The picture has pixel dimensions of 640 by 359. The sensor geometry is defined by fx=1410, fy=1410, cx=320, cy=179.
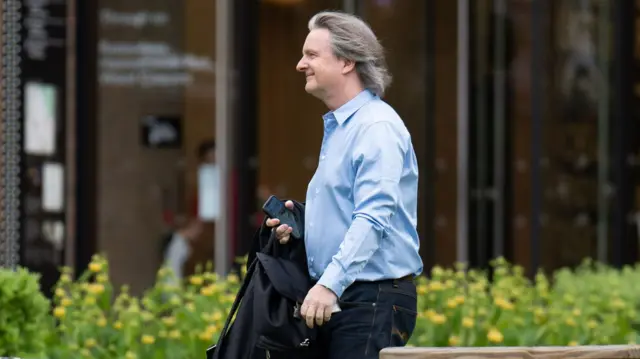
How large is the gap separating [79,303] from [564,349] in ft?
12.0

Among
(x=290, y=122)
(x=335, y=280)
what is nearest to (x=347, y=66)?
(x=335, y=280)

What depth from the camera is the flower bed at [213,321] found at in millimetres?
6207

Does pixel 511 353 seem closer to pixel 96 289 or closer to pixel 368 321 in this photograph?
pixel 368 321

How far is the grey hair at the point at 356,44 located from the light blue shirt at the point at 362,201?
0.05 meters

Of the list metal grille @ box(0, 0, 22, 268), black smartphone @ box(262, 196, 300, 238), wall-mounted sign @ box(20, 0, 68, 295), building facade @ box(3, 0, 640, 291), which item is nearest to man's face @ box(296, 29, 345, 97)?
black smartphone @ box(262, 196, 300, 238)

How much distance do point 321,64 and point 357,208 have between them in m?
0.47

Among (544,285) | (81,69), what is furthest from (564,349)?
(81,69)

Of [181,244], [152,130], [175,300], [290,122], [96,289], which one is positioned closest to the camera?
[96,289]

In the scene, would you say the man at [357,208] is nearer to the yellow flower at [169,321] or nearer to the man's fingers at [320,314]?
the man's fingers at [320,314]

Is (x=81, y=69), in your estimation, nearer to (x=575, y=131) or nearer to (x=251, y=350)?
(x=575, y=131)

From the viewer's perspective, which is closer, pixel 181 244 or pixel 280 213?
pixel 280 213

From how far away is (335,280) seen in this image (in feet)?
13.0

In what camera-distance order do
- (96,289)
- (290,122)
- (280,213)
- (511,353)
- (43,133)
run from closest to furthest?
(511,353) → (280,213) → (96,289) → (43,133) → (290,122)

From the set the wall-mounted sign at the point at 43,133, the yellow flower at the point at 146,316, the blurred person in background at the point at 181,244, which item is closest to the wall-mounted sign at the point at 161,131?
the blurred person in background at the point at 181,244
